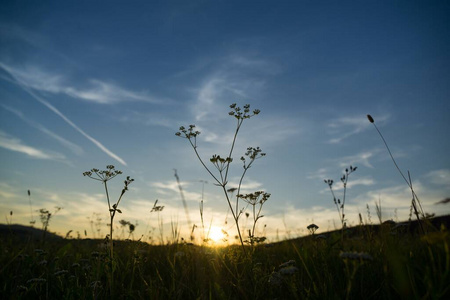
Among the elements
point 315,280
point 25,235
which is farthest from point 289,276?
point 25,235

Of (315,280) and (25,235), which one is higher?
(25,235)

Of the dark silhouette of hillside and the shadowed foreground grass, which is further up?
the dark silhouette of hillside

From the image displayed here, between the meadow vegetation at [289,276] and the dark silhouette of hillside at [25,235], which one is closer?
the meadow vegetation at [289,276]

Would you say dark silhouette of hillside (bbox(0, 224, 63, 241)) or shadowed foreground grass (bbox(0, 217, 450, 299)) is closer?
shadowed foreground grass (bbox(0, 217, 450, 299))

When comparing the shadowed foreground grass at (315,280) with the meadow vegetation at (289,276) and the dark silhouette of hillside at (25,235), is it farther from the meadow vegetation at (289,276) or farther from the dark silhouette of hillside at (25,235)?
the dark silhouette of hillside at (25,235)

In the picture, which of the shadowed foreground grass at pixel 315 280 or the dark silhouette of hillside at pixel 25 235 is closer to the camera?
the shadowed foreground grass at pixel 315 280

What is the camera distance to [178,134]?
518cm

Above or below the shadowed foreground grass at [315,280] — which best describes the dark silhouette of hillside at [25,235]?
above

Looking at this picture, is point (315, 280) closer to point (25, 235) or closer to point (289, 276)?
point (289, 276)

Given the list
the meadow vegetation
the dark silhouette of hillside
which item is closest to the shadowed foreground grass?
the meadow vegetation

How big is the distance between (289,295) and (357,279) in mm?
732

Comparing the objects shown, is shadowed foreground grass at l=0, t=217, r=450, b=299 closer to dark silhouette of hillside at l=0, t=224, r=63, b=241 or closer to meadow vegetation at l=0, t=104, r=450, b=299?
meadow vegetation at l=0, t=104, r=450, b=299

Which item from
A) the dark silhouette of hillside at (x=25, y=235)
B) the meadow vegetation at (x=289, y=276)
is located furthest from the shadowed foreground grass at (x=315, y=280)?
the dark silhouette of hillside at (x=25, y=235)

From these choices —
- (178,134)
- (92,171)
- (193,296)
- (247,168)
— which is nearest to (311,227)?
(247,168)
